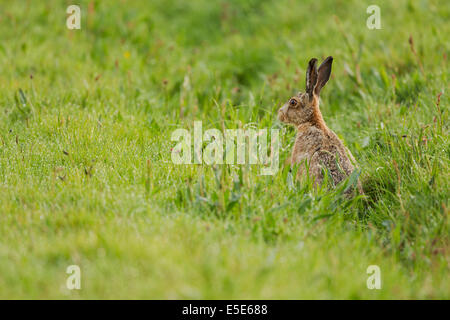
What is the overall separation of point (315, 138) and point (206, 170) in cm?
119

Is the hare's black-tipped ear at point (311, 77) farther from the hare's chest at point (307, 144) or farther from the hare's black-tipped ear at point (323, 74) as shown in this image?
the hare's chest at point (307, 144)

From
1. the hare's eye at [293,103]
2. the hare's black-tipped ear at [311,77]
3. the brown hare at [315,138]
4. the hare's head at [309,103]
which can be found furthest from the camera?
the hare's eye at [293,103]

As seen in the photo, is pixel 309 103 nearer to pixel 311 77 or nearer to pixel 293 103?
pixel 293 103

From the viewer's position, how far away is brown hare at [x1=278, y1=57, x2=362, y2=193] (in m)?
4.61

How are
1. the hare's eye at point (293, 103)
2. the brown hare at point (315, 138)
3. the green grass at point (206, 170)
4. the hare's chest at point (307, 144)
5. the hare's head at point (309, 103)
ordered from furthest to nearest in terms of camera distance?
1. the hare's eye at point (293, 103)
2. the hare's head at point (309, 103)
3. the hare's chest at point (307, 144)
4. the brown hare at point (315, 138)
5. the green grass at point (206, 170)

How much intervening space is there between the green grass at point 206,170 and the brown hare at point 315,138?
9.6 inches

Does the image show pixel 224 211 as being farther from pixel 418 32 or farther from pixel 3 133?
pixel 418 32

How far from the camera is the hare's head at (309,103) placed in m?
5.13

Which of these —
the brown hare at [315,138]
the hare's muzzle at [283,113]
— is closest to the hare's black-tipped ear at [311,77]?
the brown hare at [315,138]

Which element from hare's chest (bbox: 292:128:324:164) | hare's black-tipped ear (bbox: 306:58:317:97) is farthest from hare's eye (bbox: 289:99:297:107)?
hare's chest (bbox: 292:128:324:164)

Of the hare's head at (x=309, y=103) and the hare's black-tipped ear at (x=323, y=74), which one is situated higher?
the hare's black-tipped ear at (x=323, y=74)

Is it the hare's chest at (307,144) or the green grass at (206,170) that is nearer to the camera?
the green grass at (206,170)

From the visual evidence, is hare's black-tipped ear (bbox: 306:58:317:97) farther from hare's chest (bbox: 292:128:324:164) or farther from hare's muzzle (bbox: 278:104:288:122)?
hare's chest (bbox: 292:128:324:164)

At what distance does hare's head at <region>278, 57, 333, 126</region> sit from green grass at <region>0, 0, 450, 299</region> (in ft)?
0.78
